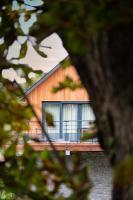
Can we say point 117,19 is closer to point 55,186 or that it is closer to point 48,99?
point 55,186

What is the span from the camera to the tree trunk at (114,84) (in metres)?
0.60

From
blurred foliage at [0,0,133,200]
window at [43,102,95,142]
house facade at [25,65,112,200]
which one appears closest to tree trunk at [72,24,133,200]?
blurred foliage at [0,0,133,200]

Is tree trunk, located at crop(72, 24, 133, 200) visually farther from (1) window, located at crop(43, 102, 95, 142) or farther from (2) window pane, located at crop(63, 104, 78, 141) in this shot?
(1) window, located at crop(43, 102, 95, 142)

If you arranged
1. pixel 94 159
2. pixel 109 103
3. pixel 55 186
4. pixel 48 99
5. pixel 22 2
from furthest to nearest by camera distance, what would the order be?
pixel 48 99, pixel 94 159, pixel 22 2, pixel 55 186, pixel 109 103

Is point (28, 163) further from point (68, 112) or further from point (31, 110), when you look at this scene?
point (68, 112)

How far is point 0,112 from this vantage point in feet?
2.78

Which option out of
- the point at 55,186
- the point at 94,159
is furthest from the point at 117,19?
the point at 94,159

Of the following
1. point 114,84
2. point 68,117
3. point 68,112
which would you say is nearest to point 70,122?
point 68,117

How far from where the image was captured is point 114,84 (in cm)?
62

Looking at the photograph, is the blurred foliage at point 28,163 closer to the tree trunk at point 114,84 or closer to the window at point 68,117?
the tree trunk at point 114,84

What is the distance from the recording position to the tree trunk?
599 mm

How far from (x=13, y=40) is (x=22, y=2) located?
273 mm

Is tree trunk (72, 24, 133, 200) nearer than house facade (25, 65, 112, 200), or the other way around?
tree trunk (72, 24, 133, 200)

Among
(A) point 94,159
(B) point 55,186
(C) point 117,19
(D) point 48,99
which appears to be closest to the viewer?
(C) point 117,19
